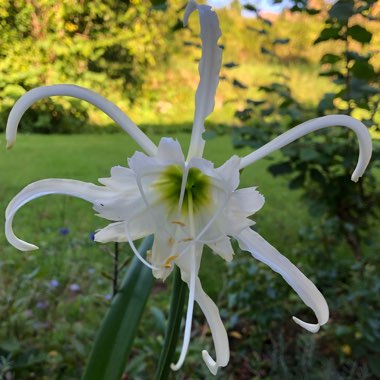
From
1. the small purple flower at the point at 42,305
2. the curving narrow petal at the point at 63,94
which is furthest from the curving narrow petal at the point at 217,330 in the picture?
the small purple flower at the point at 42,305

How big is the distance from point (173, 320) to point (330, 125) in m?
0.18

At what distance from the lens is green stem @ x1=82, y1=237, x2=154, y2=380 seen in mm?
440

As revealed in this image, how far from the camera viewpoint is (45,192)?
1.01ft

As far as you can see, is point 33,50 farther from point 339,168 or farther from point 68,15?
point 339,168

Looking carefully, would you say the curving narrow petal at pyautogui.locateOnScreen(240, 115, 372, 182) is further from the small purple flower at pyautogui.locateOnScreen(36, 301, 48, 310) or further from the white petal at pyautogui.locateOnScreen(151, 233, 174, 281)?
the small purple flower at pyautogui.locateOnScreen(36, 301, 48, 310)

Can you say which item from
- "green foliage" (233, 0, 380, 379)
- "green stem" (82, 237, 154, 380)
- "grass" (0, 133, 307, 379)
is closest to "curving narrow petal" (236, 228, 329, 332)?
"green stem" (82, 237, 154, 380)

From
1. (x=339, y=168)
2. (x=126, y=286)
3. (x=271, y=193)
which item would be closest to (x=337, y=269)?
(x=339, y=168)

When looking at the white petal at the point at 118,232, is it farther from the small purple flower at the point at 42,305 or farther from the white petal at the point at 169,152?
the small purple flower at the point at 42,305

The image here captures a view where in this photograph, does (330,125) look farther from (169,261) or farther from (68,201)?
(68,201)

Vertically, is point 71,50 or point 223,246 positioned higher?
point 71,50

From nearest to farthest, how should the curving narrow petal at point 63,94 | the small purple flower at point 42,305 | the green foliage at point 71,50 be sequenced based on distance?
the curving narrow petal at point 63,94
the small purple flower at point 42,305
the green foliage at point 71,50

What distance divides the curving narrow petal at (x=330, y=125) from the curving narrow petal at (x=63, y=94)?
0.26 ft

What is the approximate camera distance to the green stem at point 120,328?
1.44ft

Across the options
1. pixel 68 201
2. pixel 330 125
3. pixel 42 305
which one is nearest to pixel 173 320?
pixel 330 125
